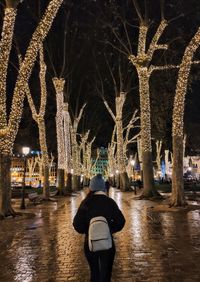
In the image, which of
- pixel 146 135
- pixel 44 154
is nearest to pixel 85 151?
pixel 44 154

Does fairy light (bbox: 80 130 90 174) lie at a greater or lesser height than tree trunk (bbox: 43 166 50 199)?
greater

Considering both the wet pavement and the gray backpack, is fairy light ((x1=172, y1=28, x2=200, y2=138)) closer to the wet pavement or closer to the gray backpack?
the wet pavement

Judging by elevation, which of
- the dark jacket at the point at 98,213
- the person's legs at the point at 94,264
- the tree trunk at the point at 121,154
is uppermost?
the tree trunk at the point at 121,154

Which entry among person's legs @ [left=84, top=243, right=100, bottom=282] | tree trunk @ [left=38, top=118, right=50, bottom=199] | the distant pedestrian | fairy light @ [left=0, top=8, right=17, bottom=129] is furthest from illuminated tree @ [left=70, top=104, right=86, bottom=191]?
person's legs @ [left=84, top=243, right=100, bottom=282]

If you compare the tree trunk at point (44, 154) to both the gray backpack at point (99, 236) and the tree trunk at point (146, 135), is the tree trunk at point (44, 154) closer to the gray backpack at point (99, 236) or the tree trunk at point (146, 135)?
the tree trunk at point (146, 135)

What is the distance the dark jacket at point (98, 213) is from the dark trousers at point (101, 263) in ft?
0.95

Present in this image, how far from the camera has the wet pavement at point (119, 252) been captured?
751 cm

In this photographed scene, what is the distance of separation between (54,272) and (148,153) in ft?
62.8

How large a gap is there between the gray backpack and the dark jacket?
0.18 meters

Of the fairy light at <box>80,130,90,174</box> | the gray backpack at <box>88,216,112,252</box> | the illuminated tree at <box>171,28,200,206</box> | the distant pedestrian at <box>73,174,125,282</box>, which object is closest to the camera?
the gray backpack at <box>88,216,112,252</box>

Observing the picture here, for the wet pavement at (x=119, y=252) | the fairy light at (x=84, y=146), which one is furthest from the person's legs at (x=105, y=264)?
the fairy light at (x=84, y=146)

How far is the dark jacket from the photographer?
17.5 ft

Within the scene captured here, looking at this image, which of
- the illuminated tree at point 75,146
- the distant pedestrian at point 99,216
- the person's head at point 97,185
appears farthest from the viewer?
the illuminated tree at point 75,146

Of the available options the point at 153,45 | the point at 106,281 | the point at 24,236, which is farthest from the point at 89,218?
the point at 153,45
